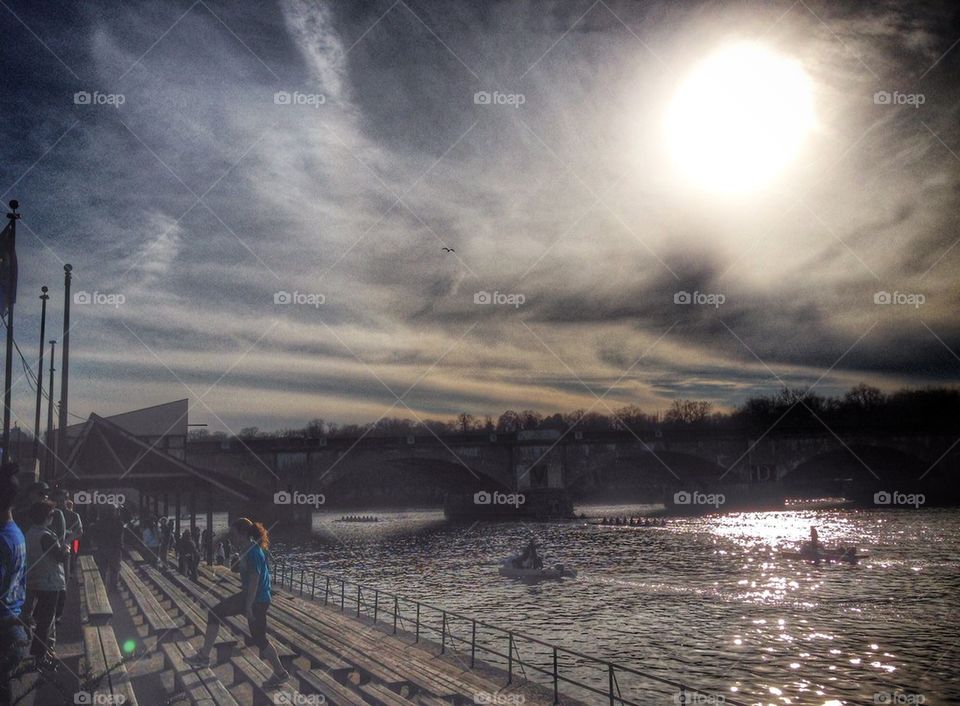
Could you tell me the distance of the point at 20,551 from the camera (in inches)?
321

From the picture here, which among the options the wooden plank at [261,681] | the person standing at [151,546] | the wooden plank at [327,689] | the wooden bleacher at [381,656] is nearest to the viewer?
the wooden plank at [261,681]

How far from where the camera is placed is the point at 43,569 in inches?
412

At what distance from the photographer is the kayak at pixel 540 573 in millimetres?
47594

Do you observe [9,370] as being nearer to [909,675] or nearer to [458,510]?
[909,675]

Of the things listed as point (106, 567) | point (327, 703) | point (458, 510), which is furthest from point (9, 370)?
point (458, 510)

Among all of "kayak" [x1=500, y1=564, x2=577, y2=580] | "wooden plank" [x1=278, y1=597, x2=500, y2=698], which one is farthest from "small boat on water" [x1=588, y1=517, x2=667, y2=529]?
"wooden plank" [x1=278, y1=597, x2=500, y2=698]

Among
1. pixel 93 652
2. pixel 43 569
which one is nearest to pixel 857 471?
pixel 93 652

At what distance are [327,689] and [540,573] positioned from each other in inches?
1497

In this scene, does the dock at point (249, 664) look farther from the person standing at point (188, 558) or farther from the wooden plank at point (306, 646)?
the person standing at point (188, 558)

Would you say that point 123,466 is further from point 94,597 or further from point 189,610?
point 94,597

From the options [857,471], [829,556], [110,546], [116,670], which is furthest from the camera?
[857,471]

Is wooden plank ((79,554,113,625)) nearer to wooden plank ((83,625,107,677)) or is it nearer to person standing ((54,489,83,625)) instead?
wooden plank ((83,625,107,677))

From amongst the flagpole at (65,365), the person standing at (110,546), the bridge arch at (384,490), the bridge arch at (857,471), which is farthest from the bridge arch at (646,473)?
the person standing at (110,546)

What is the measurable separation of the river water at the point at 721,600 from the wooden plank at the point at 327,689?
1070 cm
